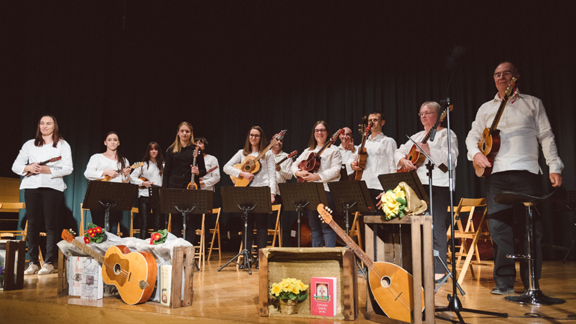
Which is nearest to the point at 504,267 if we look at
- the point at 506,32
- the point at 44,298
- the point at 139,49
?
the point at 44,298

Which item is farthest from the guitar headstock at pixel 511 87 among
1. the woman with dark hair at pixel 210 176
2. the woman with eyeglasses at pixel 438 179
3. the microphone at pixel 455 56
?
the woman with dark hair at pixel 210 176

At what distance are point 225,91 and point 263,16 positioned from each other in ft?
6.04

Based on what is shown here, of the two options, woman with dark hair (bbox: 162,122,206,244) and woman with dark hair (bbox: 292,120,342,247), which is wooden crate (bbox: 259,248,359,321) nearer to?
woman with dark hair (bbox: 292,120,342,247)

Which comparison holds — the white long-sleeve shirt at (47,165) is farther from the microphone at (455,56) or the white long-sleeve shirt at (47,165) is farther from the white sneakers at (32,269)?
the microphone at (455,56)

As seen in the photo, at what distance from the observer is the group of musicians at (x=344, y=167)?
337 cm

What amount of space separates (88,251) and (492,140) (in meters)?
3.30

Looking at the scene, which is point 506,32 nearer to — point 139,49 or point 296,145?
point 296,145

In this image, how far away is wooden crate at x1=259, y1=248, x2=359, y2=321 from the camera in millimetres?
2551

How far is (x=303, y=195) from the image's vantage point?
14.7ft

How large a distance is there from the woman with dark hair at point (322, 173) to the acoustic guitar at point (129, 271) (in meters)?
2.21

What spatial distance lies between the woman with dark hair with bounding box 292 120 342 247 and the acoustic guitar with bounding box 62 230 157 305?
86.9 inches

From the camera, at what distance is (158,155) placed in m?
7.05

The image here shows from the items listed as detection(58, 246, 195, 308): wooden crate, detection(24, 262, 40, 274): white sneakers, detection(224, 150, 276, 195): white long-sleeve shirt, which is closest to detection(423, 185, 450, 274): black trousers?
detection(58, 246, 195, 308): wooden crate

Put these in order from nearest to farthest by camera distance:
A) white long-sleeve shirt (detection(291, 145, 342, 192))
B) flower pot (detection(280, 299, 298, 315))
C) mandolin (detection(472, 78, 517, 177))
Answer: flower pot (detection(280, 299, 298, 315)) → mandolin (detection(472, 78, 517, 177)) → white long-sleeve shirt (detection(291, 145, 342, 192))
